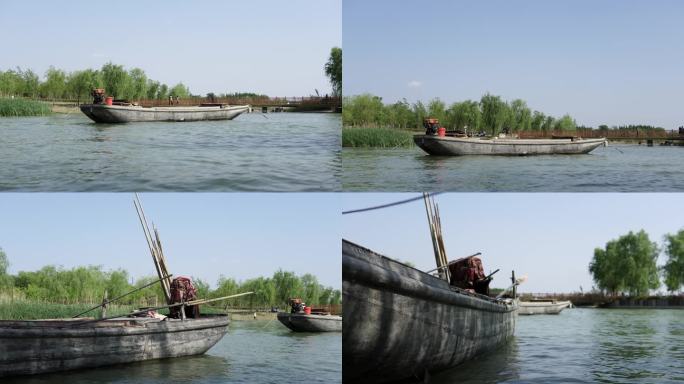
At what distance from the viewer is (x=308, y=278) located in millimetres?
31547

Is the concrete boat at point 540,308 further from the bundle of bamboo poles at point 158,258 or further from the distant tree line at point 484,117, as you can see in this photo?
the bundle of bamboo poles at point 158,258

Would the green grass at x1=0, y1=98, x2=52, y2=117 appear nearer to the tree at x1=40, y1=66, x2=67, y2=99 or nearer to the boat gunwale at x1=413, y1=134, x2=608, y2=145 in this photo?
the tree at x1=40, y1=66, x2=67, y2=99

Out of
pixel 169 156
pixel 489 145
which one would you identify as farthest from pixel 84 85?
pixel 489 145

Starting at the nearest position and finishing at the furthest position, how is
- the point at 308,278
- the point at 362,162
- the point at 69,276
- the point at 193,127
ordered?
1. the point at 362,162
2. the point at 193,127
3. the point at 308,278
4. the point at 69,276

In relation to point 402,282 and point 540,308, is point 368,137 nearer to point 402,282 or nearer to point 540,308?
point 402,282

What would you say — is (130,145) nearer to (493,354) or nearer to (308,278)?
(493,354)

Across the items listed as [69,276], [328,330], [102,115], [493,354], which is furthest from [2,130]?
[69,276]

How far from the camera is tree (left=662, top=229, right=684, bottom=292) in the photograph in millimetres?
49656

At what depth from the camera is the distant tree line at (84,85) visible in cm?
2517

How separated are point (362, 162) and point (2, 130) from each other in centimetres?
1151

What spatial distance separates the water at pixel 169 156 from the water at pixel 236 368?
3712 mm

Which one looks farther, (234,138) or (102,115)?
(102,115)

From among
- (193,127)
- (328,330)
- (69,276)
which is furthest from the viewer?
(69,276)

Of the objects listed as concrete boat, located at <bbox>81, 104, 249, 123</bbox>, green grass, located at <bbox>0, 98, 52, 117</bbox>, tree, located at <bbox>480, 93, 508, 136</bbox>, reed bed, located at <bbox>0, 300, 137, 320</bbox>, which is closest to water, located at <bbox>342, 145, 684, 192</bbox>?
tree, located at <bbox>480, 93, 508, 136</bbox>
